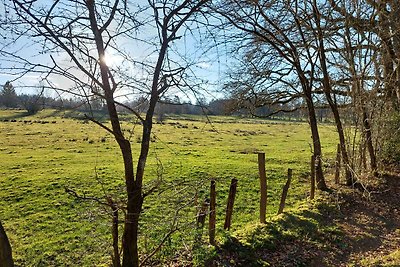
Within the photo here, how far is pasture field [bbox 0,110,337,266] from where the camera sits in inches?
215

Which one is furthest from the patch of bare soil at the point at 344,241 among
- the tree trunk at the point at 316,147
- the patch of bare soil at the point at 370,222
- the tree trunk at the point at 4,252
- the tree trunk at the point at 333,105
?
the tree trunk at the point at 4,252

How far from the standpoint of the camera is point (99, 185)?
13156 millimetres

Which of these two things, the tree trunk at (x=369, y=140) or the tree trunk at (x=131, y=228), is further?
the tree trunk at (x=369, y=140)

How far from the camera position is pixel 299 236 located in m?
6.53

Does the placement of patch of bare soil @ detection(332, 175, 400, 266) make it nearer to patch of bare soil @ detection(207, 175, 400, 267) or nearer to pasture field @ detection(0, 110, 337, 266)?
patch of bare soil @ detection(207, 175, 400, 267)

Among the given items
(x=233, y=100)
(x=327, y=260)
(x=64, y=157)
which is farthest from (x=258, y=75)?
(x=64, y=157)

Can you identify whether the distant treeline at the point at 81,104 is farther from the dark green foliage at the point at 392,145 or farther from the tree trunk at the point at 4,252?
Result: the dark green foliage at the point at 392,145

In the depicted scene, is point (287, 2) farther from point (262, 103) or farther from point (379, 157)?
point (379, 157)

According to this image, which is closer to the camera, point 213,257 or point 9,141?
point 213,257

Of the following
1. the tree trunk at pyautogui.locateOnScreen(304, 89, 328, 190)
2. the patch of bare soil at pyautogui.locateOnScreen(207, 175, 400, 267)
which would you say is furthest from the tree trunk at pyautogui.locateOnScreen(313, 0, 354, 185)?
the patch of bare soil at pyautogui.locateOnScreen(207, 175, 400, 267)

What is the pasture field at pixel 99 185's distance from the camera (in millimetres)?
5471

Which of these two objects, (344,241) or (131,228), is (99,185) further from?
(344,241)

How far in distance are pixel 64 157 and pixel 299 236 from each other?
16653mm

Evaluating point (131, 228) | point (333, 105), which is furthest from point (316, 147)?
point (131, 228)
